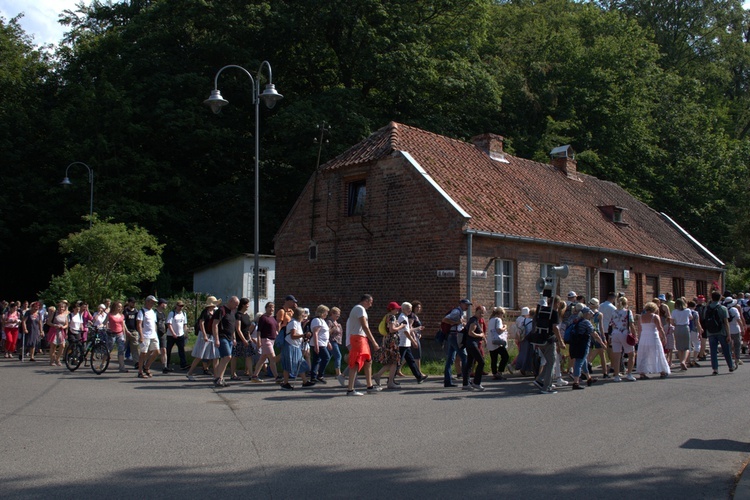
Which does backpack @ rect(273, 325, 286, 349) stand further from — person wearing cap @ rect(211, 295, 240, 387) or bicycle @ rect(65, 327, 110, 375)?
bicycle @ rect(65, 327, 110, 375)

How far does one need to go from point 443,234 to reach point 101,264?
14.4 metres

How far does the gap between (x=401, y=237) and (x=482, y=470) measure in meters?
14.0

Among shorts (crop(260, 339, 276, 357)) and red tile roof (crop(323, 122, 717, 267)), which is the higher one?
red tile roof (crop(323, 122, 717, 267))

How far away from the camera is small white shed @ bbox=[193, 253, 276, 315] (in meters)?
30.8

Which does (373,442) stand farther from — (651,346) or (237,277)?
(237,277)

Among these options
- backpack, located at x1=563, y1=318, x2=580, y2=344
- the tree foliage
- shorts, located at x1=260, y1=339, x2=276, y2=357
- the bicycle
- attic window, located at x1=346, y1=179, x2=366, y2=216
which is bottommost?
the bicycle

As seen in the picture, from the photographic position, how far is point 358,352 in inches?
481

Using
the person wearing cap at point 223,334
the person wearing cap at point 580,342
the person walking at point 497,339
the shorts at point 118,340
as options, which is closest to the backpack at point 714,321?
the person wearing cap at point 580,342

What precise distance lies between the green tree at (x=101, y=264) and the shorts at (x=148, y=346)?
1254 cm

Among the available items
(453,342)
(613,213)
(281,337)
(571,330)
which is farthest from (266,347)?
(613,213)

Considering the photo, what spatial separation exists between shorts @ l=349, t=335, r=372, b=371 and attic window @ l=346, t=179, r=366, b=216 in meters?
10.3

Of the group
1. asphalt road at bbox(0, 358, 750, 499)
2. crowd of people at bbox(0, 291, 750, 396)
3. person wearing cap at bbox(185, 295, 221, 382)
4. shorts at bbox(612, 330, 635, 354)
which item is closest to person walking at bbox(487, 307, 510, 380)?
crowd of people at bbox(0, 291, 750, 396)

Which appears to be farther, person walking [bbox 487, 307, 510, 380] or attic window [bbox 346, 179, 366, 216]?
attic window [bbox 346, 179, 366, 216]

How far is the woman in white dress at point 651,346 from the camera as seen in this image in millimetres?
14539
